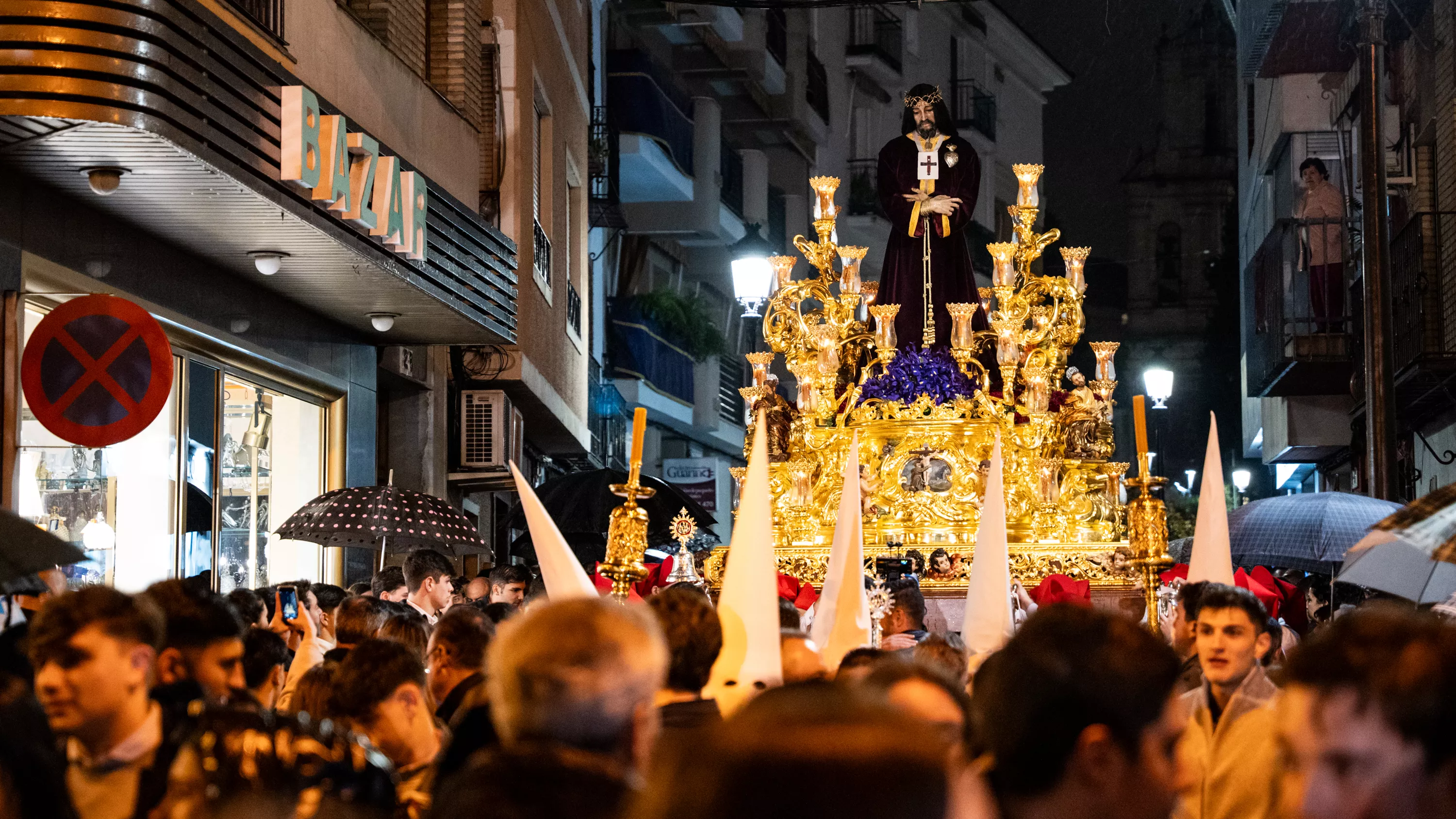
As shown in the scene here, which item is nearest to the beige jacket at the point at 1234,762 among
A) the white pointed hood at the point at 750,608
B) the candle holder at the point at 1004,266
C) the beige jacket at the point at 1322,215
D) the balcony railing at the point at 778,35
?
the white pointed hood at the point at 750,608

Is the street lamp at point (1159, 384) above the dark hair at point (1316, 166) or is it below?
below

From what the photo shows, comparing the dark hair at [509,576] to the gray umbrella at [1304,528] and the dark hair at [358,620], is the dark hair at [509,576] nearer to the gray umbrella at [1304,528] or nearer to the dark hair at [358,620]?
the dark hair at [358,620]

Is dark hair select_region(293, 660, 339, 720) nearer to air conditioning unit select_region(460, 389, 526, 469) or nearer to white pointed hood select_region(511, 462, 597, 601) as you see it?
white pointed hood select_region(511, 462, 597, 601)

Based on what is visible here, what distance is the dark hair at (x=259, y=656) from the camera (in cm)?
610

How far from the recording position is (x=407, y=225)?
14.6 metres

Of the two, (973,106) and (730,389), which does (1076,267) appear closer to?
(730,389)

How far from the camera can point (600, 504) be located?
716 inches

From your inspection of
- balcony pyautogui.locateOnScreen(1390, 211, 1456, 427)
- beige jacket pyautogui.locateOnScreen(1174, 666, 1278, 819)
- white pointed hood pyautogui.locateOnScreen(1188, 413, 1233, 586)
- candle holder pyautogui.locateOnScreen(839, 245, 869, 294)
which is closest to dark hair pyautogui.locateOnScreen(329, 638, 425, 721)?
beige jacket pyautogui.locateOnScreen(1174, 666, 1278, 819)

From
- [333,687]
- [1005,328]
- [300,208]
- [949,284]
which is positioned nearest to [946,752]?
[333,687]

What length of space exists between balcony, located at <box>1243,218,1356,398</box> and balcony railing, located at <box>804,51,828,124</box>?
19068 mm

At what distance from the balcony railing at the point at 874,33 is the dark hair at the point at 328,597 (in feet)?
119

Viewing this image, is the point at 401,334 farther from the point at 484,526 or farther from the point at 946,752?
the point at 946,752

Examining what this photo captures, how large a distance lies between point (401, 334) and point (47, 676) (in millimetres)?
14180

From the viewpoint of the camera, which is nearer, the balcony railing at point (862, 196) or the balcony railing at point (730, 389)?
the balcony railing at point (730, 389)
